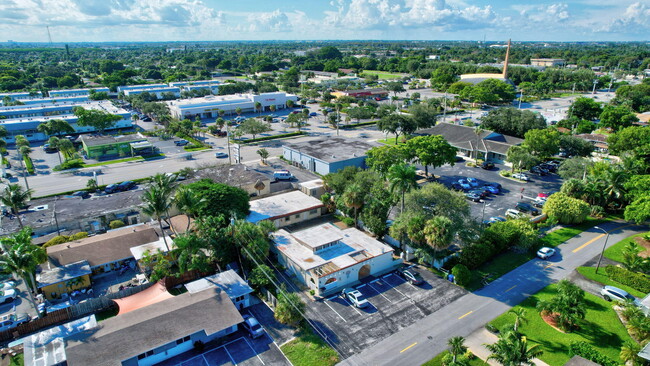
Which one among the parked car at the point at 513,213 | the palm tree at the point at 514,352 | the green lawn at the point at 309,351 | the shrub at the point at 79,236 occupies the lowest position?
the green lawn at the point at 309,351

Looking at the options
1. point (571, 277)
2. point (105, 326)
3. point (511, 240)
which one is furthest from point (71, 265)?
point (571, 277)

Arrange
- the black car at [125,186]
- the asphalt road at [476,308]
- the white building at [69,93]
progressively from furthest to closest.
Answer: the white building at [69,93], the black car at [125,186], the asphalt road at [476,308]

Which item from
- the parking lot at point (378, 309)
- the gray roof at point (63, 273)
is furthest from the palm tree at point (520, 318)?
the gray roof at point (63, 273)

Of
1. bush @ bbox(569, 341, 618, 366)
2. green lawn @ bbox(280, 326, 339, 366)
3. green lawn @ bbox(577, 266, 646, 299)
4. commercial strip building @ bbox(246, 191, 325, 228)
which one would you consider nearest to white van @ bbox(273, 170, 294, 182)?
commercial strip building @ bbox(246, 191, 325, 228)

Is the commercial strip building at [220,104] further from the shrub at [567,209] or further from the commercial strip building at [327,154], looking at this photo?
the shrub at [567,209]

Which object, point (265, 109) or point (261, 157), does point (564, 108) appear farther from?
point (261, 157)

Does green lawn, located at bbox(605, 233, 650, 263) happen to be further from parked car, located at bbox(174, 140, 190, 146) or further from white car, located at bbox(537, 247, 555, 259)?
parked car, located at bbox(174, 140, 190, 146)
